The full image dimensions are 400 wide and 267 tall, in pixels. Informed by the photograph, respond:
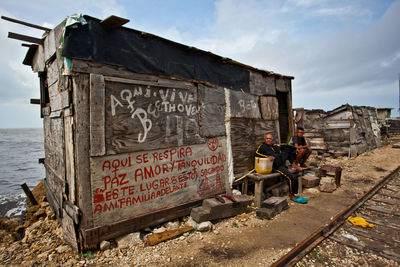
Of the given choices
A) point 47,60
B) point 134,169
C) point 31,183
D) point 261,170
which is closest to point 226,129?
point 261,170

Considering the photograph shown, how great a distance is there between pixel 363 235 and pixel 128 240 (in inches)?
186

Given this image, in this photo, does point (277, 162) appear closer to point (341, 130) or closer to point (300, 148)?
point (300, 148)

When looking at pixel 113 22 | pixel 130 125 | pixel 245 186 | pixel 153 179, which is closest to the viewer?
pixel 113 22

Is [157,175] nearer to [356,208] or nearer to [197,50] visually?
[197,50]

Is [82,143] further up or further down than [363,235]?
further up

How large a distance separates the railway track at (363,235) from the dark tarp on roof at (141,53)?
14.0ft

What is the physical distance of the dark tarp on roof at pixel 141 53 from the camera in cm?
362

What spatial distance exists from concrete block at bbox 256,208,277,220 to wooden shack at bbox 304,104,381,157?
36.8 feet

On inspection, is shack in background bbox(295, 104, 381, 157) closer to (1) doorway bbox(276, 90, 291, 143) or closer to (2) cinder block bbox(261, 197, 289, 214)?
(1) doorway bbox(276, 90, 291, 143)

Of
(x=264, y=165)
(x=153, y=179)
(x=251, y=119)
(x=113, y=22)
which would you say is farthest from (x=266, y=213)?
(x=113, y=22)

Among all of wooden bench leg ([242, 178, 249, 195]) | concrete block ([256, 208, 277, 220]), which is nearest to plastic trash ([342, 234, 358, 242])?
concrete block ([256, 208, 277, 220])

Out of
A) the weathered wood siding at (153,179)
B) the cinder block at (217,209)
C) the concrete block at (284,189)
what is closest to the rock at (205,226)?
the cinder block at (217,209)

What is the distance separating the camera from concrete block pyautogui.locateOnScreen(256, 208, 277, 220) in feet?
16.8

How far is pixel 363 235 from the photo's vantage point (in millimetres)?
4316
